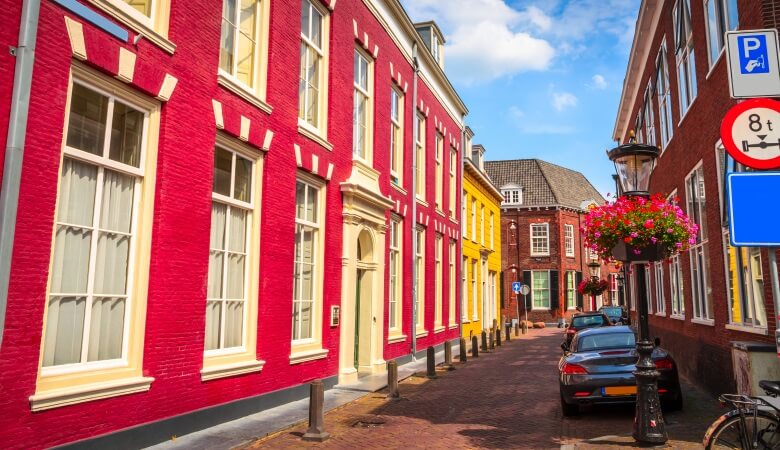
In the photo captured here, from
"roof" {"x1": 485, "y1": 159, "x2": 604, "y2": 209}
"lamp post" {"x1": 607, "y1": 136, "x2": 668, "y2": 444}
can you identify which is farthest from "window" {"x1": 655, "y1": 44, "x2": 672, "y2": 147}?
"roof" {"x1": 485, "y1": 159, "x2": 604, "y2": 209}

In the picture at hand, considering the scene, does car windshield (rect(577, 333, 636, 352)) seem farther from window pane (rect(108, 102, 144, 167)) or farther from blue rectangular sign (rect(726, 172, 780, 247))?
window pane (rect(108, 102, 144, 167))

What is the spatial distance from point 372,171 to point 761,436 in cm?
1058

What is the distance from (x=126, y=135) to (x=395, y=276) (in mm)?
10539

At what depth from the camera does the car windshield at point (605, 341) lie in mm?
10352

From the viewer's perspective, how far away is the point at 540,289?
4562cm

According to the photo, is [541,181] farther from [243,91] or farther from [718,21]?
[243,91]

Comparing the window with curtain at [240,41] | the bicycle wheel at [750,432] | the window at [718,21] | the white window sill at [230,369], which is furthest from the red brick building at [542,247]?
the bicycle wheel at [750,432]

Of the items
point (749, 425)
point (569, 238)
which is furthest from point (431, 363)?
point (569, 238)

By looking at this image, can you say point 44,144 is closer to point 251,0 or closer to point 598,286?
point 251,0

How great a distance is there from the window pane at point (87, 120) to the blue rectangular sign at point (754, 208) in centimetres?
635

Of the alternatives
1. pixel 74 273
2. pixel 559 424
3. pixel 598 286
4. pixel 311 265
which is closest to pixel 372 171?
pixel 311 265

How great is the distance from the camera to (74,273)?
6.45m

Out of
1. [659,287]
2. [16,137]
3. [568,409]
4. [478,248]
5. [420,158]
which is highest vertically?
[420,158]

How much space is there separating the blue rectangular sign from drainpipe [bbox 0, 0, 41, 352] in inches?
241
